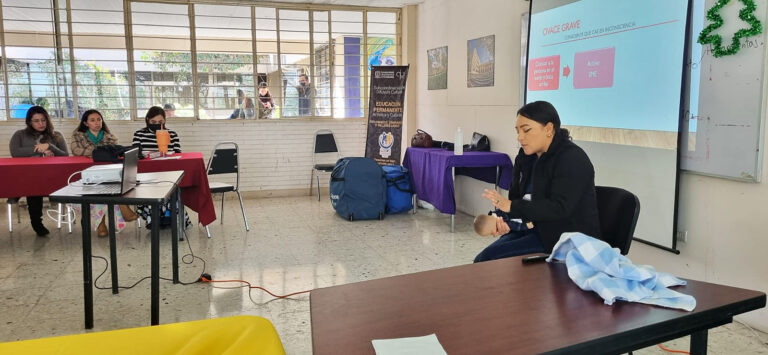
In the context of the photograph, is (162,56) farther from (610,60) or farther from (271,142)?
(610,60)

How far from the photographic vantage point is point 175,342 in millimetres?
1326

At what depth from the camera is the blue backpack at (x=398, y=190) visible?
18.8 ft

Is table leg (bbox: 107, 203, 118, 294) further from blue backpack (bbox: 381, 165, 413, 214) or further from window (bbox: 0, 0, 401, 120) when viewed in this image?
window (bbox: 0, 0, 401, 120)

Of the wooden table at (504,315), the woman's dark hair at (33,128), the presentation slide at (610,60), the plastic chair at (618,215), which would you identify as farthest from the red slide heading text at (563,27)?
the woman's dark hair at (33,128)

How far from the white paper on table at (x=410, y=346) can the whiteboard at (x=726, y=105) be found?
2381 mm

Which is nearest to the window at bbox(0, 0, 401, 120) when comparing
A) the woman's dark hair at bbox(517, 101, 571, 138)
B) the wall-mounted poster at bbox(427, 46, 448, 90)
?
the wall-mounted poster at bbox(427, 46, 448, 90)

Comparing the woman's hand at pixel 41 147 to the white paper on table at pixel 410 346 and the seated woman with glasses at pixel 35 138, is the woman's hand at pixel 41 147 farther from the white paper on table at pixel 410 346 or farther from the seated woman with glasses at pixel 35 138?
the white paper on table at pixel 410 346

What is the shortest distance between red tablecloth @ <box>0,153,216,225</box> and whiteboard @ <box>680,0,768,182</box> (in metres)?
3.51

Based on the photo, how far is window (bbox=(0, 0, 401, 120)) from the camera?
629 centimetres

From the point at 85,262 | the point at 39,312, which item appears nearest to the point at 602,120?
the point at 85,262

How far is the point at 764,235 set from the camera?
268 cm

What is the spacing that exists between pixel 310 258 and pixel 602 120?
2309 millimetres

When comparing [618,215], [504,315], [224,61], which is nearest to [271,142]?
[224,61]

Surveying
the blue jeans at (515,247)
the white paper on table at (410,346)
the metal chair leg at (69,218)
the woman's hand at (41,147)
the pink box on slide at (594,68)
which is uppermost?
the pink box on slide at (594,68)
